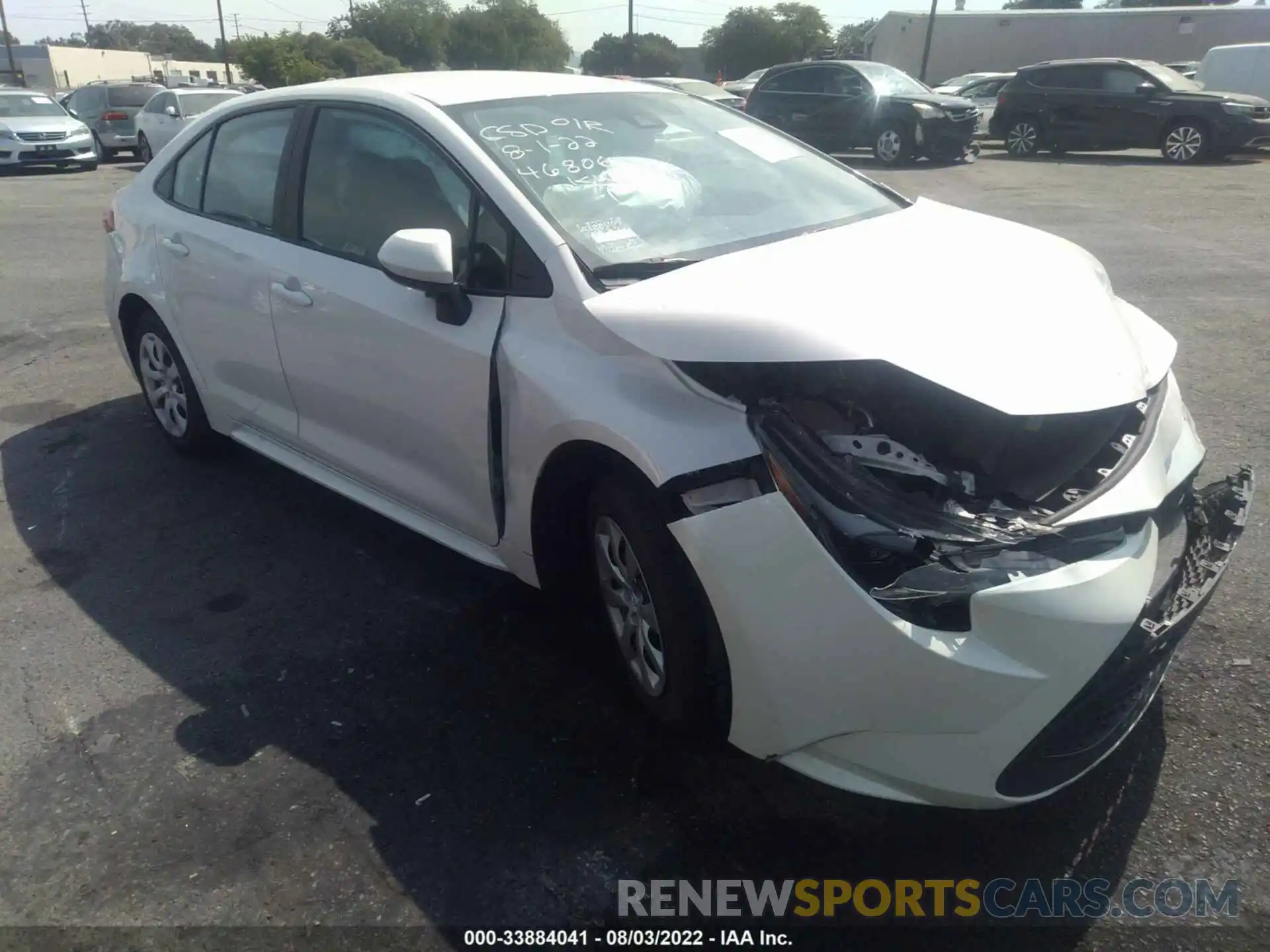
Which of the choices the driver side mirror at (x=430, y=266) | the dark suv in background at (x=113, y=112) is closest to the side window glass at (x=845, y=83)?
the dark suv in background at (x=113, y=112)


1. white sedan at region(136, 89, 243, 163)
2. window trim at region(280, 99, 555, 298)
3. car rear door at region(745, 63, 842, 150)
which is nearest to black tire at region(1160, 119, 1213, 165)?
car rear door at region(745, 63, 842, 150)

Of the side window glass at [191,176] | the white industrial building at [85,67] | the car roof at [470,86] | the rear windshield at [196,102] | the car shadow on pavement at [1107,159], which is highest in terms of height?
the car roof at [470,86]

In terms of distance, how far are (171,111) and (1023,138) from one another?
14973 millimetres

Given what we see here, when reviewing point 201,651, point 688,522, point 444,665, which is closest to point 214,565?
point 201,651

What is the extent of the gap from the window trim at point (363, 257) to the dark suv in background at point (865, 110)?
14.1 meters

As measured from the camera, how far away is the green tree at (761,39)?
70.5 meters

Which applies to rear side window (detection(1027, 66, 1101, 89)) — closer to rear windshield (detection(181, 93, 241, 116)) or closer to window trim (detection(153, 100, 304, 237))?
rear windshield (detection(181, 93, 241, 116))

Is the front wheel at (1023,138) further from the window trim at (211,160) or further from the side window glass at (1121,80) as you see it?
the window trim at (211,160)

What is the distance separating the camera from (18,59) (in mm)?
64812

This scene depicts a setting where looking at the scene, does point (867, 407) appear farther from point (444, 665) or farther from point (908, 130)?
point (908, 130)

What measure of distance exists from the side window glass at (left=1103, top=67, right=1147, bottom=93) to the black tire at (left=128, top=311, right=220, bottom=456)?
16095mm

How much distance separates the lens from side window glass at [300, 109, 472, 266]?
10.6 feet

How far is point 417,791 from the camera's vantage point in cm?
272

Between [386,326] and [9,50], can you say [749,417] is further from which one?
[9,50]
